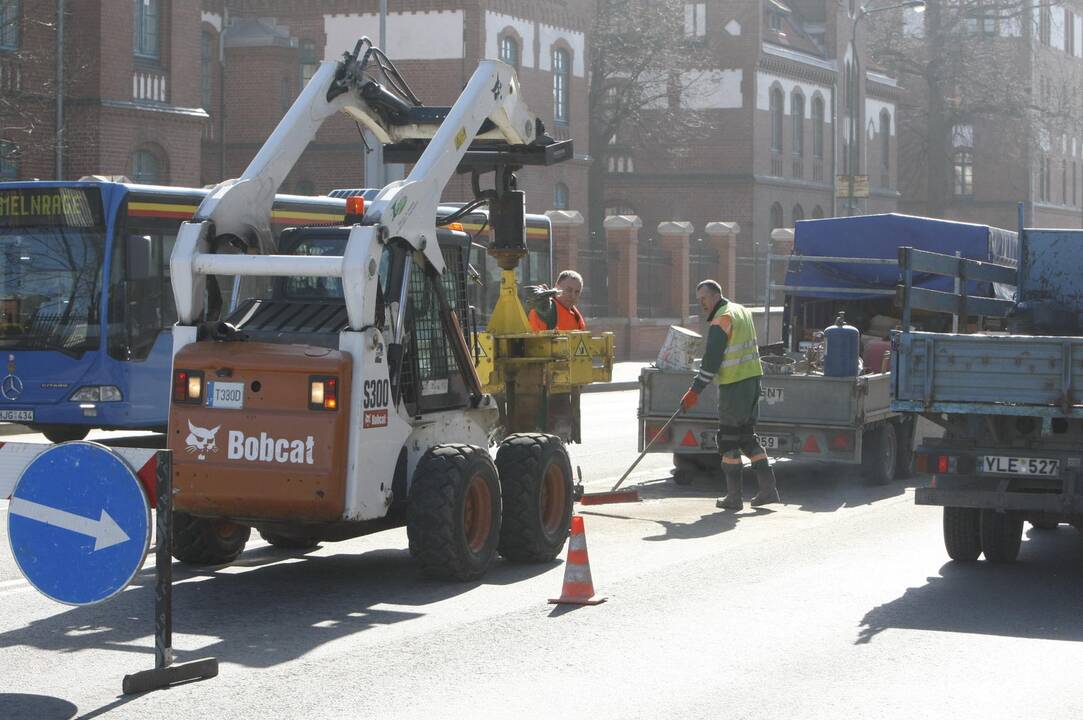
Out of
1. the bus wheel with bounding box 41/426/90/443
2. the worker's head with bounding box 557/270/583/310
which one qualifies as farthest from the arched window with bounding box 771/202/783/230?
the worker's head with bounding box 557/270/583/310

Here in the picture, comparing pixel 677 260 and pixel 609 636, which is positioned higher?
pixel 677 260

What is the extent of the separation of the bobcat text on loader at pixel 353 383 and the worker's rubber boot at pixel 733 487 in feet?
9.32

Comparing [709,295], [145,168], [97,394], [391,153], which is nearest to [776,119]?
[145,168]

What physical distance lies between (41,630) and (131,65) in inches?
1099

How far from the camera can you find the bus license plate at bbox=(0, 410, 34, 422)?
61.7 ft

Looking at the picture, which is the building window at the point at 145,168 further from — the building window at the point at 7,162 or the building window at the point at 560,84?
the building window at the point at 560,84

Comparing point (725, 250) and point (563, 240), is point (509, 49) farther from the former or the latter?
point (563, 240)

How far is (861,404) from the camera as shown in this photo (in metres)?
15.3

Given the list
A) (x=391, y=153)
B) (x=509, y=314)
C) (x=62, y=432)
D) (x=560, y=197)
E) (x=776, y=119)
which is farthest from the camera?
(x=776, y=119)

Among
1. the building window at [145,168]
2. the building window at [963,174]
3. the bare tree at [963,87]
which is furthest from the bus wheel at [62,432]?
the building window at [963,174]

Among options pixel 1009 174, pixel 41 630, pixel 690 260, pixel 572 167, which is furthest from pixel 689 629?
pixel 1009 174

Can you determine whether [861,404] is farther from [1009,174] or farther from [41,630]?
[1009,174]

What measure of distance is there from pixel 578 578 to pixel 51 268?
11055 mm

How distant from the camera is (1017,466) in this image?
34.1 ft
